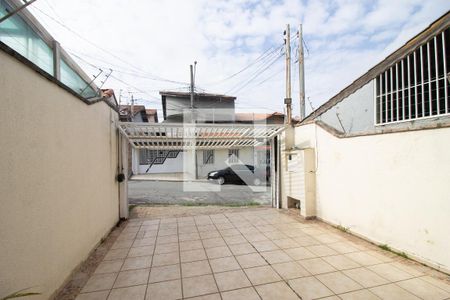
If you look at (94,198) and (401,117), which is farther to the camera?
(401,117)

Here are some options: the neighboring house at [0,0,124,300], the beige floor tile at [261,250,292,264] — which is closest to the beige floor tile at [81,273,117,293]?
the neighboring house at [0,0,124,300]

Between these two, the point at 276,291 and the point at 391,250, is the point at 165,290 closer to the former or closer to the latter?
the point at 276,291

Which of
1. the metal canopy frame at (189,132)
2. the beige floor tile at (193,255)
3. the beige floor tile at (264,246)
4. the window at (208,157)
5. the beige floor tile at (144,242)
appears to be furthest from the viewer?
the window at (208,157)

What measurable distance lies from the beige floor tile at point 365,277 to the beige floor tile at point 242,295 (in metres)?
1.61

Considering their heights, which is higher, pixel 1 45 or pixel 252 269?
pixel 1 45

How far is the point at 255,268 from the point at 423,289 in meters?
2.35

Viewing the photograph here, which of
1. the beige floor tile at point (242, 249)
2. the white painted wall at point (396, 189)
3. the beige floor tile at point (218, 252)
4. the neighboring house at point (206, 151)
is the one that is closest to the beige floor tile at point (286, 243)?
the beige floor tile at point (242, 249)

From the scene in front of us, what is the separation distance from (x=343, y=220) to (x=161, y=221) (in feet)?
16.3

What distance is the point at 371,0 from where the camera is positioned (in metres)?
5.31

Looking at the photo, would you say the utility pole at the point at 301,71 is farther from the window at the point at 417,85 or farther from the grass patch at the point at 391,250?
the grass patch at the point at 391,250

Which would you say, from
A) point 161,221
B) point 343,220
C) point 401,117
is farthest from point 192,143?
point 401,117

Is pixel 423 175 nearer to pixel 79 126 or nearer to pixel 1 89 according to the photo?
pixel 1 89

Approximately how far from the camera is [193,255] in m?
4.19

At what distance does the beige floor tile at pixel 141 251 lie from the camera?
14.1 ft
